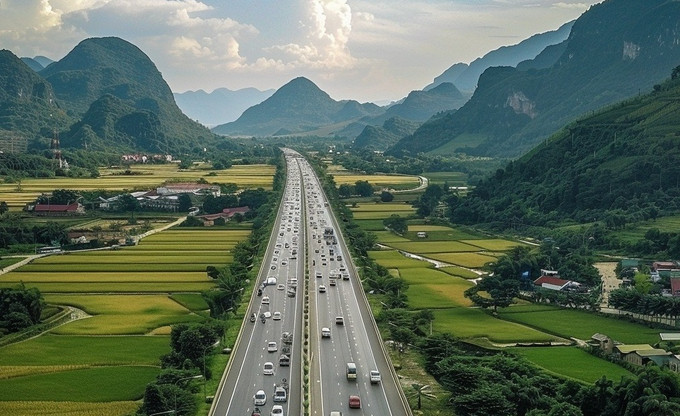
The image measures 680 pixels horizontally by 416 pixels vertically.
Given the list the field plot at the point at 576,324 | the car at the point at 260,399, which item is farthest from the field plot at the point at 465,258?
the car at the point at 260,399

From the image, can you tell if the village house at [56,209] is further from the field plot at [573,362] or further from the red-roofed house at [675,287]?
the red-roofed house at [675,287]

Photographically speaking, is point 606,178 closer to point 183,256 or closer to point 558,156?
point 558,156

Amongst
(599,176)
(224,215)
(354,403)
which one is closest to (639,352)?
(354,403)

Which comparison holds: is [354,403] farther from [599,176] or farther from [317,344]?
[599,176]

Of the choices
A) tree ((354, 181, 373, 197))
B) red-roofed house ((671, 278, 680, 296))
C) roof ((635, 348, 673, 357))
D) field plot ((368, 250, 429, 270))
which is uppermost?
tree ((354, 181, 373, 197))

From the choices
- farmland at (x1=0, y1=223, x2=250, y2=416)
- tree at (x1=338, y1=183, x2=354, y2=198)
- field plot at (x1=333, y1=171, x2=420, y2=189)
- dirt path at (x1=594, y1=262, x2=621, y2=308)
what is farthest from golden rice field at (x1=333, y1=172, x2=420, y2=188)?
dirt path at (x1=594, y1=262, x2=621, y2=308)

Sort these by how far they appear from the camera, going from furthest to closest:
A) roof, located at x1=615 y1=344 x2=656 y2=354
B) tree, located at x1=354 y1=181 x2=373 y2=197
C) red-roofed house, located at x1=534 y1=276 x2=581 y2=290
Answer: tree, located at x1=354 y1=181 x2=373 y2=197 < red-roofed house, located at x1=534 y1=276 x2=581 y2=290 < roof, located at x1=615 y1=344 x2=656 y2=354

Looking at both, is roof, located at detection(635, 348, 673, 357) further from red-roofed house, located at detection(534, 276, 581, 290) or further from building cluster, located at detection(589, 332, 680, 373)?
red-roofed house, located at detection(534, 276, 581, 290)

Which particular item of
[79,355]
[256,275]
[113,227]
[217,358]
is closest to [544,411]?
[217,358]
